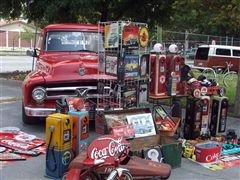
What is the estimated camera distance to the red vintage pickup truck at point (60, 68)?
6.84m

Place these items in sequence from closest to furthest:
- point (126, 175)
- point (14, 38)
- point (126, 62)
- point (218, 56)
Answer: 1. point (126, 175)
2. point (126, 62)
3. point (218, 56)
4. point (14, 38)

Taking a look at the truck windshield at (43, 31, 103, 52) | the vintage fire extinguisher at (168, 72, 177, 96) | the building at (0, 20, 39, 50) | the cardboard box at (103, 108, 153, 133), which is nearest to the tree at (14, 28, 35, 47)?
the building at (0, 20, 39, 50)

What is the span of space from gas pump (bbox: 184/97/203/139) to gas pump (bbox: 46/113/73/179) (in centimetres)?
242

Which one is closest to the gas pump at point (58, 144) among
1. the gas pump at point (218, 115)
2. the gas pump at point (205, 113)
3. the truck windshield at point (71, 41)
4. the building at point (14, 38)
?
the gas pump at point (205, 113)

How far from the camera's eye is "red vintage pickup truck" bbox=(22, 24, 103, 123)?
6.84 meters

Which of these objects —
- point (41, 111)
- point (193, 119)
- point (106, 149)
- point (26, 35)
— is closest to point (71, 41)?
point (41, 111)

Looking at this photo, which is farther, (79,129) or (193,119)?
(193,119)

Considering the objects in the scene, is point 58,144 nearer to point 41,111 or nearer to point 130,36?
point 130,36

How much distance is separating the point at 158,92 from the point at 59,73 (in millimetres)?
1858

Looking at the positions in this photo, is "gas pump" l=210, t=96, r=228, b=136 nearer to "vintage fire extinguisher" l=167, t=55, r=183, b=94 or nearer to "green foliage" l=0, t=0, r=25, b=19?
"vintage fire extinguisher" l=167, t=55, r=183, b=94

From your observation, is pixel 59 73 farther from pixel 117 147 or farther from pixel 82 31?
pixel 117 147

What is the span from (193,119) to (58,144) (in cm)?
265

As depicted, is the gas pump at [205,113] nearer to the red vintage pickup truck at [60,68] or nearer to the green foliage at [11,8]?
the red vintage pickup truck at [60,68]

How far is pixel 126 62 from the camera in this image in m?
5.84
